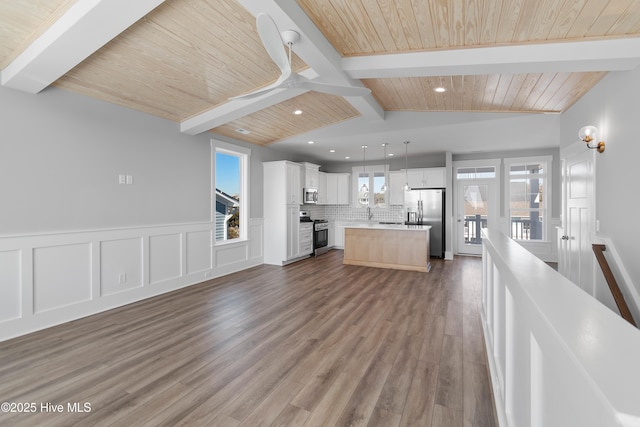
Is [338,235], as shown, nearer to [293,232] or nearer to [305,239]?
[305,239]

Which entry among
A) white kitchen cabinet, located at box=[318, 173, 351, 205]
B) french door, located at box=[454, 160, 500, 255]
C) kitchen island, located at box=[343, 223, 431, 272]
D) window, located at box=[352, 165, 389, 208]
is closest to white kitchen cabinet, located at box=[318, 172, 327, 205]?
white kitchen cabinet, located at box=[318, 173, 351, 205]

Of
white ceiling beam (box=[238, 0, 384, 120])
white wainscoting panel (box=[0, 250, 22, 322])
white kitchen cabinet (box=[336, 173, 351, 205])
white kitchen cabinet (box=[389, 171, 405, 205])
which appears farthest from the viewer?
white kitchen cabinet (box=[336, 173, 351, 205])

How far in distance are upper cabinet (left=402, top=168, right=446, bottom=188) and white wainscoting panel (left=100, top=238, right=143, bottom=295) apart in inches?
245

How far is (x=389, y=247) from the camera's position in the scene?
249 inches

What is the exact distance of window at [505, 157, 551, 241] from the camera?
7039 millimetres

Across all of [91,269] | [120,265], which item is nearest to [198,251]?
[120,265]

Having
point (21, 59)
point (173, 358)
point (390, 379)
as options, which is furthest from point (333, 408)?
point (21, 59)

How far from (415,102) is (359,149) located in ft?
8.53

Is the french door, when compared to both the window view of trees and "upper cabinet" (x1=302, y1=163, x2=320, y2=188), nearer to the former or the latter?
A: "upper cabinet" (x1=302, y1=163, x2=320, y2=188)

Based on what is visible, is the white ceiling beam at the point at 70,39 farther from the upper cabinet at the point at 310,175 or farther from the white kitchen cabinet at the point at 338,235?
the white kitchen cabinet at the point at 338,235

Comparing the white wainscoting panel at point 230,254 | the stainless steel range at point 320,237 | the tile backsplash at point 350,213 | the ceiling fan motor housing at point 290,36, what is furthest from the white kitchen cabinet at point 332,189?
the ceiling fan motor housing at point 290,36

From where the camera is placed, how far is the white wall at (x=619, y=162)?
2740mm

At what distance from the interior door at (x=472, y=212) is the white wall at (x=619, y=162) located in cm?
417

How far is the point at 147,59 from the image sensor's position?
306 cm
